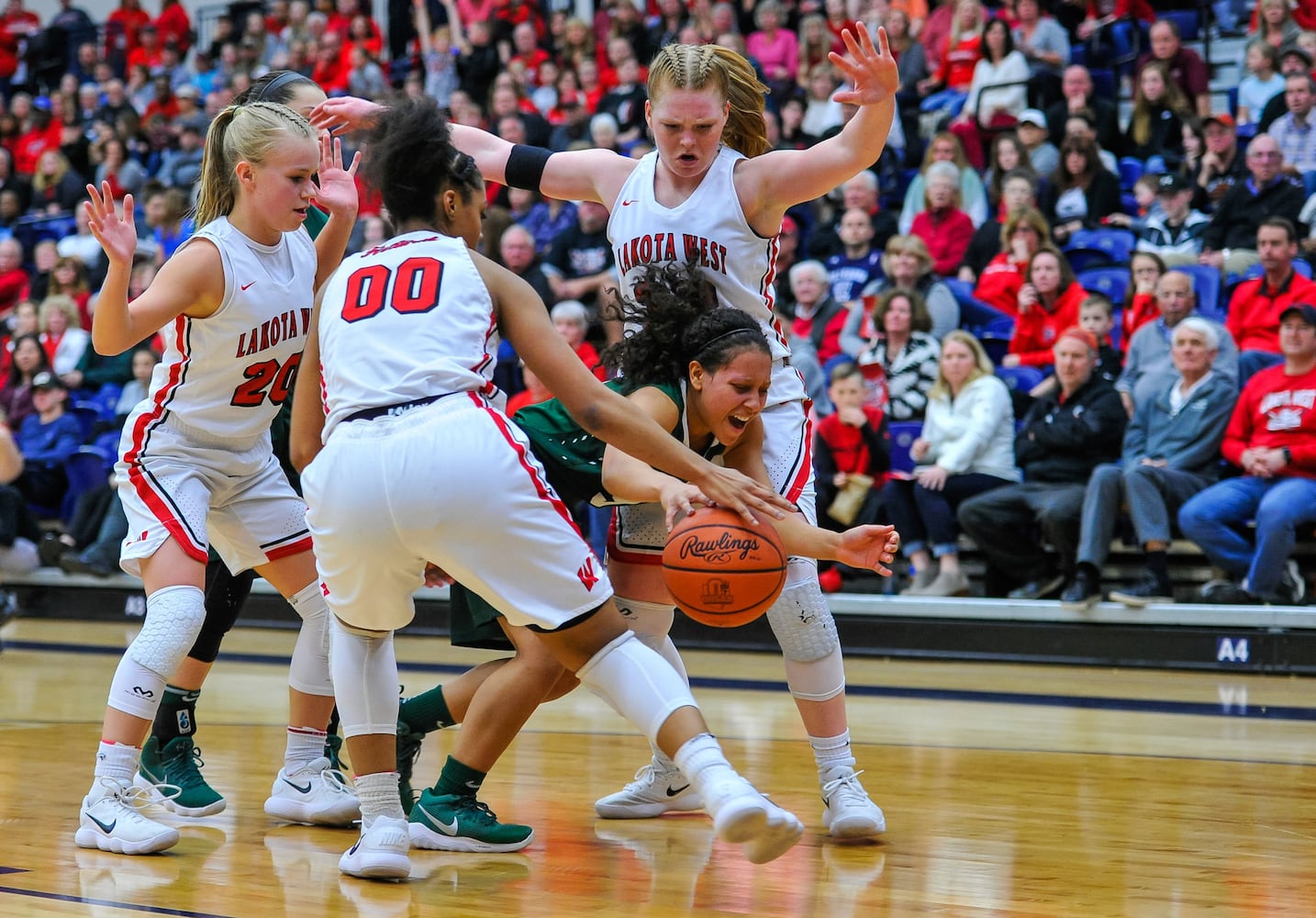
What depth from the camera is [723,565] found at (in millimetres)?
3348

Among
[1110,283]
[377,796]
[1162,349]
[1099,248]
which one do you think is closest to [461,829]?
[377,796]

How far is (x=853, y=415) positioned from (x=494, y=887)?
575 cm

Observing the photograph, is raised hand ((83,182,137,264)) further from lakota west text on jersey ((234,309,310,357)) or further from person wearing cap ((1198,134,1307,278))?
person wearing cap ((1198,134,1307,278))

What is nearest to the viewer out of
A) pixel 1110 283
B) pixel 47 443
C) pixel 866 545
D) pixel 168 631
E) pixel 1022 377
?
pixel 866 545

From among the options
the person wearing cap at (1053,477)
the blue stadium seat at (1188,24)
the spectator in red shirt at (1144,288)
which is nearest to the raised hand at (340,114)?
the person wearing cap at (1053,477)

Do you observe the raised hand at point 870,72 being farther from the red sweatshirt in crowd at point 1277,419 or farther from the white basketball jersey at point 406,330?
the red sweatshirt in crowd at point 1277,419

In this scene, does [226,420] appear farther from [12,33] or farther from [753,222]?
[12,33]

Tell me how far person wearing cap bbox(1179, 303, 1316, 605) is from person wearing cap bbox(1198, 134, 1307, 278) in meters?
1.38

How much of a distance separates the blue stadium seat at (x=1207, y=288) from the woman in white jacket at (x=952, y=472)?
141 cm

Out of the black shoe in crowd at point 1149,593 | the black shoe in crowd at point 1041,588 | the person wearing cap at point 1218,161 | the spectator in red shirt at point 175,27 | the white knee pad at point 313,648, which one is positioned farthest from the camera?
the spectator in red shirt at point 175,27

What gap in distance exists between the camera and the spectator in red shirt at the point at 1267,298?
8.29m

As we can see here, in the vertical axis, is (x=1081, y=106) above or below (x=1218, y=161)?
above

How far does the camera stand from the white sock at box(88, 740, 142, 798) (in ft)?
12.0

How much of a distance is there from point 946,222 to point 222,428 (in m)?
7.14
